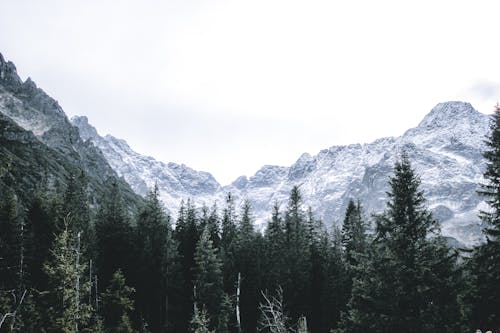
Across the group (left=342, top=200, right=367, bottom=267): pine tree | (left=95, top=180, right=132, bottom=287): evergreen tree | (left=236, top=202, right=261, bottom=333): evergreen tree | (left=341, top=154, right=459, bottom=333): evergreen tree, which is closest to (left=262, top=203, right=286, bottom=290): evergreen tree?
(left=236, top=202, right=261, bottom=333): evergreen tree

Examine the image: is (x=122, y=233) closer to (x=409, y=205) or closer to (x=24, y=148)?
(x=409, y=205)

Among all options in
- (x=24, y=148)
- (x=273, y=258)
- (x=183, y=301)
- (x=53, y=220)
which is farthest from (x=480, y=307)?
(x=24, y=148)

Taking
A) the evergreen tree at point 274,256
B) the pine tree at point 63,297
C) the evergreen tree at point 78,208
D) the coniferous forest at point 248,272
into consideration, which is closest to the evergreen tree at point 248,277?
the coniferous forest at point 248,272

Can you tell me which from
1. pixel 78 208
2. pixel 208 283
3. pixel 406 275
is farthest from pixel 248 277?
pixel 406 275

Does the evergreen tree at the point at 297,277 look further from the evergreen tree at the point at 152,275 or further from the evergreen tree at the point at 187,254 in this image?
the evergreen tree at the point at 152,275

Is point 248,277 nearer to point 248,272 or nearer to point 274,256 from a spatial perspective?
point 248,272

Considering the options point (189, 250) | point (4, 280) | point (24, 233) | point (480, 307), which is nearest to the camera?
point (480, 307)

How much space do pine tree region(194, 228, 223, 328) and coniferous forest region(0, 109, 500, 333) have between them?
0.45 feet

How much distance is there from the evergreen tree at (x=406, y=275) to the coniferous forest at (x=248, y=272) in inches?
2.4

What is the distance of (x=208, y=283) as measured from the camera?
146ft

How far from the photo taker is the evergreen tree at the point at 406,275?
22.8 m

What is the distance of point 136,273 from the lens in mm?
50906

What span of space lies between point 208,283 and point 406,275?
2580 centimetres

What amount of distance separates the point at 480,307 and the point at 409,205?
21.2ft
